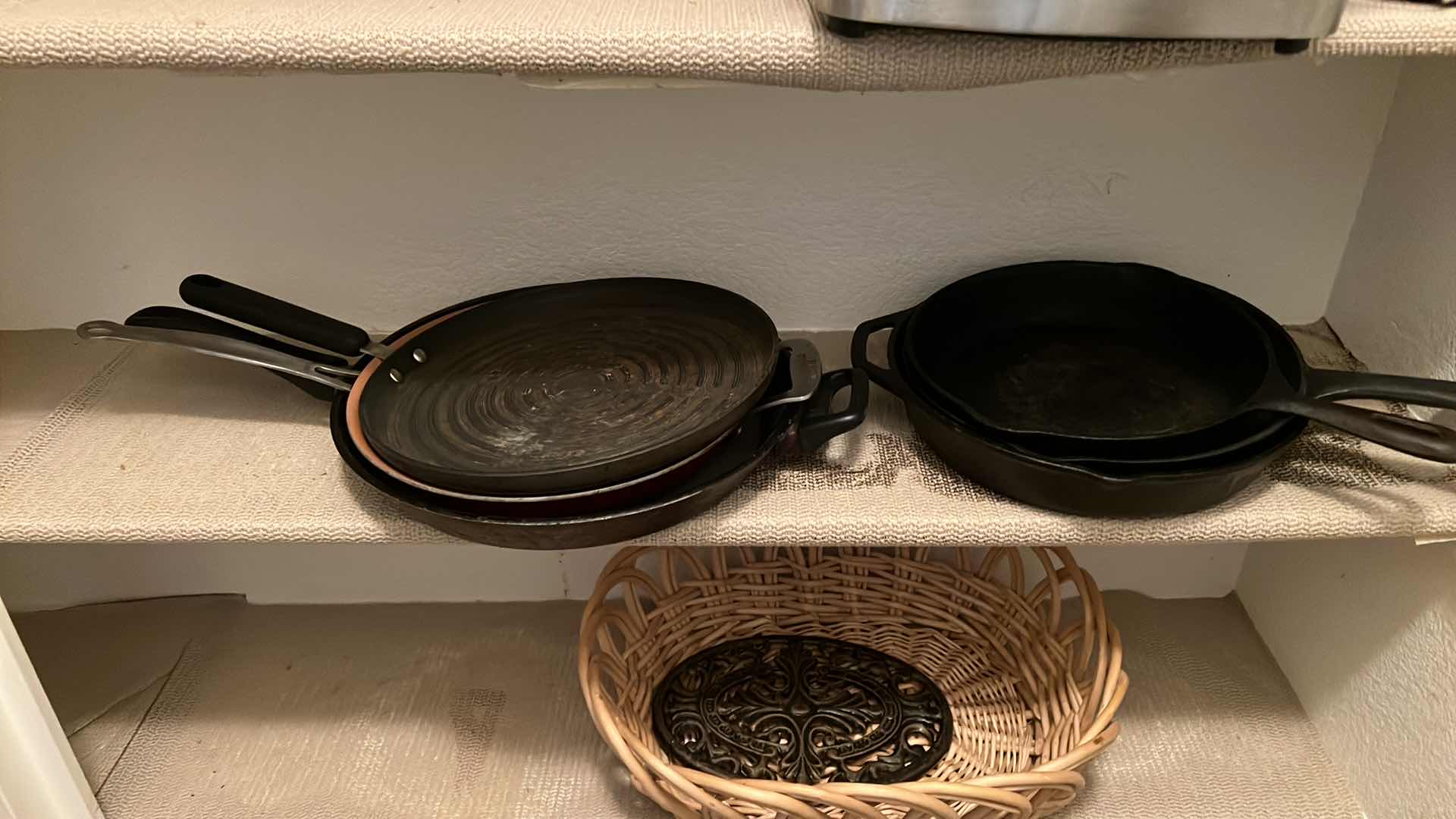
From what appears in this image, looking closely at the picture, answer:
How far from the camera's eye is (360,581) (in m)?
1.25

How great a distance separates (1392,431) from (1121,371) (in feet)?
0.80

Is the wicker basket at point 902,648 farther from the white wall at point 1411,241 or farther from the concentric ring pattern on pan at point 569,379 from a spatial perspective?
the white wall at point 1411,241

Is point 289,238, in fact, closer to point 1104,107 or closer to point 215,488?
point 215,488

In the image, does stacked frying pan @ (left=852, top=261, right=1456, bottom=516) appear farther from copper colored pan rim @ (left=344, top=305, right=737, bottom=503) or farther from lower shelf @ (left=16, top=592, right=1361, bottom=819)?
lower shelf @ (left=16, top=592, right=1361, bottom=819)

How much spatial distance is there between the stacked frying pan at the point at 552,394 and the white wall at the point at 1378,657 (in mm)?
540

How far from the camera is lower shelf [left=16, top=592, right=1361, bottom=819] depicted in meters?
1.01

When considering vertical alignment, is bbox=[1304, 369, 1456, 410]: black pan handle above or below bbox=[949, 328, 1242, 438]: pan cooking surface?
above

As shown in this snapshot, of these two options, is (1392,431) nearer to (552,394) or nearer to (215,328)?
(552,394)

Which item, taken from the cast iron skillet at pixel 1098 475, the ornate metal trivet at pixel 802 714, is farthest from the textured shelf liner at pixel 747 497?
the ornate metal trivet at pixel 802 714

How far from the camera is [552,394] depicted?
33.7 inches

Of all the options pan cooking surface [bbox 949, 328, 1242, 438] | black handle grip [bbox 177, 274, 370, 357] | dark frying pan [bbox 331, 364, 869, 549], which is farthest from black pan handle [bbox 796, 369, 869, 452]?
black handle grip [bbox 177, 274, 370, 357]

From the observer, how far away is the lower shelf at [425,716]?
1.01 m

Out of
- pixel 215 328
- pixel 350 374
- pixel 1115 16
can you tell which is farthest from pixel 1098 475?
pixel 215 328

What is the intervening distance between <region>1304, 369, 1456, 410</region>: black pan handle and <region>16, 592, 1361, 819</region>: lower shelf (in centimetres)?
47
